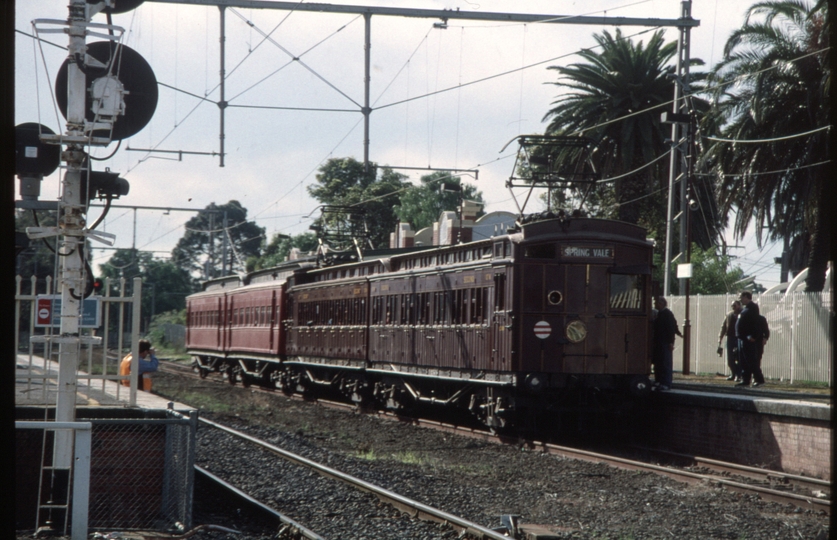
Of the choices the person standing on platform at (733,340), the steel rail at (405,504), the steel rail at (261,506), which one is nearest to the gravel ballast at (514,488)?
the steel rail at (405,504)

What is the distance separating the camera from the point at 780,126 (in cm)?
2347

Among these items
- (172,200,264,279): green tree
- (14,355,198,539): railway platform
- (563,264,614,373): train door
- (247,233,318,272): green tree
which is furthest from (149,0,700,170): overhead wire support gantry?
(172,200,264,279): green tree

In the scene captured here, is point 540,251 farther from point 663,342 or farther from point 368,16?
point 368,16

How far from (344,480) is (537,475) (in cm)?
244

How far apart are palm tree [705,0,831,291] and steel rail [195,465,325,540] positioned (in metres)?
16.1

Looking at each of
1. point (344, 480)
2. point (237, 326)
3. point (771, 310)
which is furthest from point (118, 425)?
point (237, 326)

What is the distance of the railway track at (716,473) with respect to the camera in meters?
10.2

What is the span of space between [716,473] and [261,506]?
5930 millimetres

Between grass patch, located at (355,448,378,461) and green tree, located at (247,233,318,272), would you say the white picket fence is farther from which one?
green tree, located at (247,233,318,272)

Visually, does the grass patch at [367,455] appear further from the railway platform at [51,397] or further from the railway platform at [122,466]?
the railway platform at [122,466]

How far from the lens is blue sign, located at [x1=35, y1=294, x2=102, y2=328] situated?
325 inches

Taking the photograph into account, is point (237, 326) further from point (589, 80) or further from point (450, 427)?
point (450, 427)

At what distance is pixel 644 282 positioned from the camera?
1527cm

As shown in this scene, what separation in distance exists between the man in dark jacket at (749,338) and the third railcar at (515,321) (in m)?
2.28
